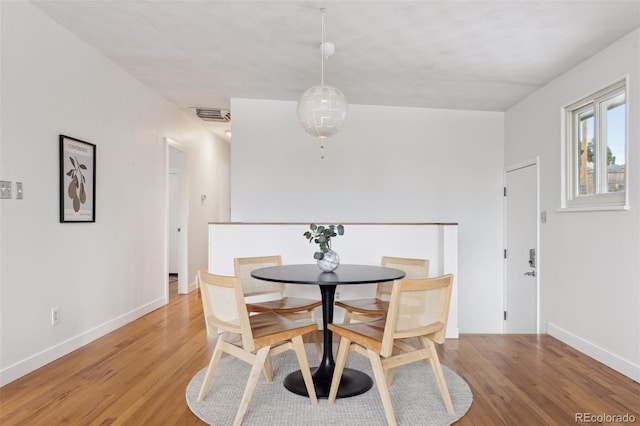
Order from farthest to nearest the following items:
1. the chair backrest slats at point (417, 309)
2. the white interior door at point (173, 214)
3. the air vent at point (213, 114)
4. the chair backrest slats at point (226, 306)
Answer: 1. the white interior door at point (173, 214)
2. the air vent at point (213, 114)
3. the chair backrest slats at point (226, 306)
4. the chair backrest slats at point (417, 309)

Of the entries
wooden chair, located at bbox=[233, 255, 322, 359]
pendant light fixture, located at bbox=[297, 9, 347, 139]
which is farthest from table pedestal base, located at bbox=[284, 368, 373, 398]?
pendant light fixture, located at bbox=[297, 9, 347, 139]

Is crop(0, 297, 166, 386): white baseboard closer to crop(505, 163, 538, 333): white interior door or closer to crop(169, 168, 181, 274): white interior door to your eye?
crop(169, 168, 181, 274): white interior door

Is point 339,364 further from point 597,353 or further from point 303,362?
point 597,353

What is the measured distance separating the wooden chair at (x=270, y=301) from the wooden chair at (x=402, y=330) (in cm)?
55

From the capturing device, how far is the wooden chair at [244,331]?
6.76 feet

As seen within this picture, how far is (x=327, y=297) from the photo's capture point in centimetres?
259

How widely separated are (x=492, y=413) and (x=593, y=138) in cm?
259

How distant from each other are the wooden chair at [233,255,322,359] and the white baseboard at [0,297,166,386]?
1.45 meters

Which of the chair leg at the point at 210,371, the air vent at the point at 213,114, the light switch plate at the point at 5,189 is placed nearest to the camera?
the chair leg at the point at 210,371

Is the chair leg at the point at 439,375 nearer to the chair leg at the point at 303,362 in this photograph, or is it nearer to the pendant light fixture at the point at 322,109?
the chair leg at the point at 303,362

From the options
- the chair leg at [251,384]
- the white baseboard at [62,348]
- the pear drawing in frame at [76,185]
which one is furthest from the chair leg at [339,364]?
the pear drawing in frame at [76,185]

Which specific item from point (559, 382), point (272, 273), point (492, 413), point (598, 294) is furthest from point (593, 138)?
point (272, 273)

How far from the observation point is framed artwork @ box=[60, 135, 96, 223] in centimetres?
308

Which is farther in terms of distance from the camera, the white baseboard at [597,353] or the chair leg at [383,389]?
the white baseboard at [597,353]
